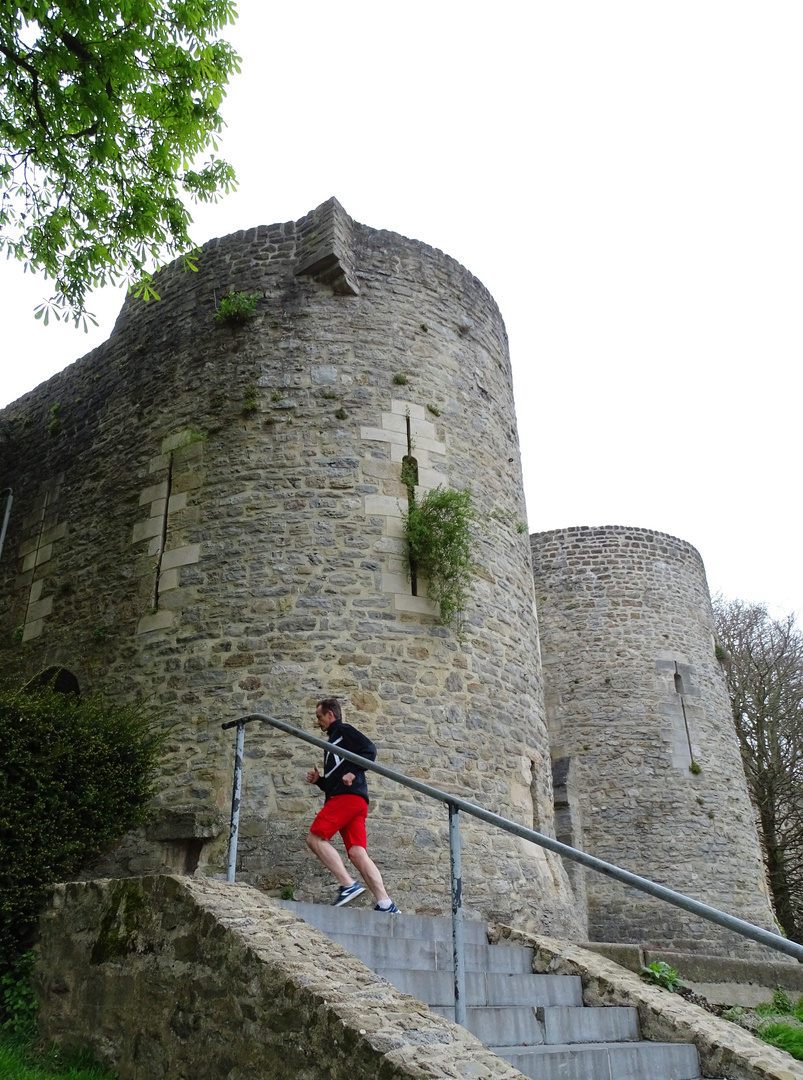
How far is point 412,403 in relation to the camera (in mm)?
8797

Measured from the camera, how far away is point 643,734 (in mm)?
14883

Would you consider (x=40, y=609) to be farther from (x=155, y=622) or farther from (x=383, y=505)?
(x=383, y=505)

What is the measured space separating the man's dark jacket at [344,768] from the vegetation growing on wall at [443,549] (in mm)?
2320

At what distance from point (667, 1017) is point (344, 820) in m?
2.17

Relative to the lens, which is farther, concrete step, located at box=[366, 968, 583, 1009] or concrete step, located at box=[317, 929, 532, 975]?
concrete step, located at box=[317, 929, 532, 975]

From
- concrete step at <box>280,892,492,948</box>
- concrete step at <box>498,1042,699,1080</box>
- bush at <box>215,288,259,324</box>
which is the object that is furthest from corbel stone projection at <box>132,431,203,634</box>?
concrete step at <box>498,1042,699,1080</box>

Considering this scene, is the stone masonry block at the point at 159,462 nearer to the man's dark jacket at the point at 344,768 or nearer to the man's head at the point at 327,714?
the man's head at the point at 327,714

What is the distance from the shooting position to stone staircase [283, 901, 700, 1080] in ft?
13.7

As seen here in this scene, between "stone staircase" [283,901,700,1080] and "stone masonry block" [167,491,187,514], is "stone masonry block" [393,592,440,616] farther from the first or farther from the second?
"stone staircase" [283,901,700,1080]

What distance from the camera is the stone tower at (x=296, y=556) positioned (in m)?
7.23

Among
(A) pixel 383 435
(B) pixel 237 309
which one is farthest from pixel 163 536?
(B) pixel 237 309

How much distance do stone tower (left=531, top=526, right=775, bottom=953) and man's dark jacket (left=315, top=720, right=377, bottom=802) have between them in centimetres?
883

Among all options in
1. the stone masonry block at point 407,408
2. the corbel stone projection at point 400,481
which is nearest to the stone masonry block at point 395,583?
the corbel stone projection at point 400,481

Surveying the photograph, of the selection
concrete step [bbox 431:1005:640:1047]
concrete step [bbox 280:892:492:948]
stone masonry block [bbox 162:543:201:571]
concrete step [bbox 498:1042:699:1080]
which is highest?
stone masonry block [bbox 162:543:201:571]
